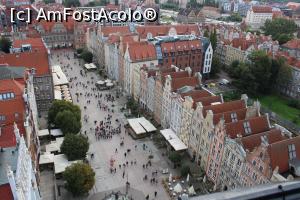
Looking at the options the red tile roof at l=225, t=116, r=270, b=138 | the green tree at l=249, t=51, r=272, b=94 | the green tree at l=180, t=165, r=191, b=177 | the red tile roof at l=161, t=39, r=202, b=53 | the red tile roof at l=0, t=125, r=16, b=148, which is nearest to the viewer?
the red tile roof at l=0, t=125, r=16, b=148

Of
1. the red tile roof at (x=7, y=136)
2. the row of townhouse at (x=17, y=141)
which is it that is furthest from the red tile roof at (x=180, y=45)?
the red tile roof at (x=7, y=136)

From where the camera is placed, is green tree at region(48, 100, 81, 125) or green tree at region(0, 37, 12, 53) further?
green tree at region(0, 37, 12, 53)

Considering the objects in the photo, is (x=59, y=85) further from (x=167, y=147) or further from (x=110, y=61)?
(x=167, y=147)

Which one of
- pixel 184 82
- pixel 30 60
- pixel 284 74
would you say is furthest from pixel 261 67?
pixel 30 60

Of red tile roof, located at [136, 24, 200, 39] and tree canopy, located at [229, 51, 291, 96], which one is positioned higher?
red tile roof, located at [136, 24, 200, 39]

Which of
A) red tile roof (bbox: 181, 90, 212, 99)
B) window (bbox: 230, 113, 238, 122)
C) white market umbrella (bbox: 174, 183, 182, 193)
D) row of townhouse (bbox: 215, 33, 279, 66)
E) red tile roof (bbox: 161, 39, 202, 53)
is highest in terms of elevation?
red tile roof (bbox: 161, 39, 202, 53)

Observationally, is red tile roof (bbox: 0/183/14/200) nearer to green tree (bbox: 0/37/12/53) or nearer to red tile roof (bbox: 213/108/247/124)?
red tile roof (bbox: 213/108/247/124)

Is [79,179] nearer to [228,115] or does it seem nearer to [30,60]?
[228,115]

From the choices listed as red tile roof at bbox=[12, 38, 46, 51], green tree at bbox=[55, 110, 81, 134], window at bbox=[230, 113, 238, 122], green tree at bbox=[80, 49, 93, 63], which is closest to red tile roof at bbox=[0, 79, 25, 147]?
green tree at bbox=[55, 110, 81, 134]
